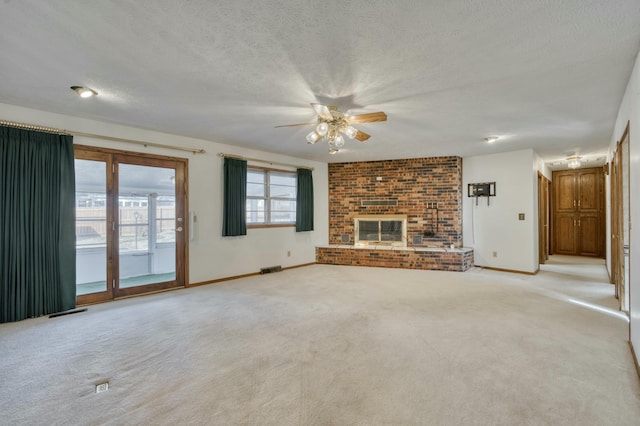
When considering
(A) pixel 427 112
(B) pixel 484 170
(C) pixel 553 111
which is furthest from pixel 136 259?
(B) pixel 484 170

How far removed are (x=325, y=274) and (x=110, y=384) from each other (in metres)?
3.94

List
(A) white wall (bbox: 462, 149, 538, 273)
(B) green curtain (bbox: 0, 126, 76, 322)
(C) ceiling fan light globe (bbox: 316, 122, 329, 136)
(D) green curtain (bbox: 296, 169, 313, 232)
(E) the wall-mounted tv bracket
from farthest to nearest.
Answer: (D) green curtain (bbox: 296, 169, 313, 232) < (E) the wall-mounted tv bracket < (A) white wall (bbox: 462, 149, 538, 273) < (B) green curtain (bbox: 0, 126, 76, 322) < (C) ceiling fan light globe (bbox: 316, 122, 329, 136)

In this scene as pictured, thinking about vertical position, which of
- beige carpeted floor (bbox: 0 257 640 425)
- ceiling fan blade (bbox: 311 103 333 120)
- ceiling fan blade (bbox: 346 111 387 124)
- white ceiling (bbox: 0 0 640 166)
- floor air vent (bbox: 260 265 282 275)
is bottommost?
beige carpeted floor (bbox: 0 257 640 425)

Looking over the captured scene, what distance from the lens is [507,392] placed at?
194cm

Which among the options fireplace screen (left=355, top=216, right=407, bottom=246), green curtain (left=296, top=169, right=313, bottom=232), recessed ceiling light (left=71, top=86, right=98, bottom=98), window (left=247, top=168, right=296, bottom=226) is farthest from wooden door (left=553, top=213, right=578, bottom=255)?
recessed ceiling light (left=71, top=86, right=98, bottom=98)

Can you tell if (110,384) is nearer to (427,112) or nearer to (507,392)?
(507,392)

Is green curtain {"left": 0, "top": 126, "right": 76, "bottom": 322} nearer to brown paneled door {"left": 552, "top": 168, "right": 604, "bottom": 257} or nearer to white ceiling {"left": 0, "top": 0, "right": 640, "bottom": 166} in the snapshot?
white ceiling {"left": 0, "top": 0, "right": 640, "bottom": 166}

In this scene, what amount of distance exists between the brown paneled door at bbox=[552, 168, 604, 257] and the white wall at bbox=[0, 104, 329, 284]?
6942 mm

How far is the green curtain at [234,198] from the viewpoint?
5227 mm

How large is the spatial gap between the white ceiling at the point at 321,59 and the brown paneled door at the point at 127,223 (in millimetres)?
686

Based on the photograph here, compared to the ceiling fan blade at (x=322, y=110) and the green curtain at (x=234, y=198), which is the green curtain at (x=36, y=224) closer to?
the green curtain at (x=234, y=198)

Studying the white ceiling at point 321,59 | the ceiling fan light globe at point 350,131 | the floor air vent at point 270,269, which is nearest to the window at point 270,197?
the floor air vent at point 270,269

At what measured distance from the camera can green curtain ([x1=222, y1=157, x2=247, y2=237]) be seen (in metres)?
5.23

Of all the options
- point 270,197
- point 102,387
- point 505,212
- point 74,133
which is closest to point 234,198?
point 270,197
